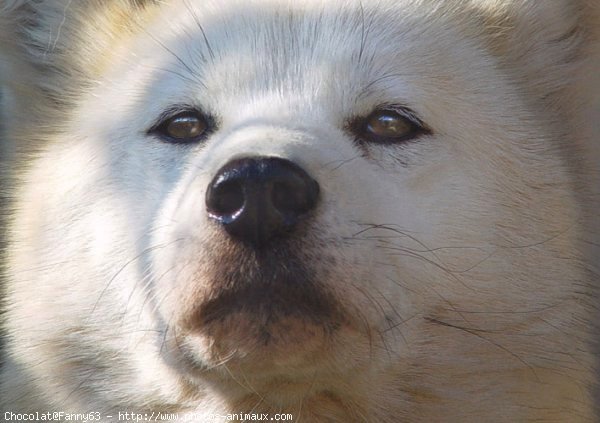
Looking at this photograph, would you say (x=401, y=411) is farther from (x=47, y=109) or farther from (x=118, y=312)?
(x=47, y=109)

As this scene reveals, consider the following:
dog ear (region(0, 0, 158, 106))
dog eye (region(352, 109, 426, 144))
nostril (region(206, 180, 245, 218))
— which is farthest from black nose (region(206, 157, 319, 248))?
dog ear (region(0, 0, 158, 106))

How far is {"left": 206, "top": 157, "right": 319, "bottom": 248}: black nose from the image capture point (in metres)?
2.79

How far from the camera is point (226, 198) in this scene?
2.83 metres

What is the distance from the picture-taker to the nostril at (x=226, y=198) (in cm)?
281

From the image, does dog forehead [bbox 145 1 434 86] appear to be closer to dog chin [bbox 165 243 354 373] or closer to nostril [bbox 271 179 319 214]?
nostril [bbox 271 179 319 214]

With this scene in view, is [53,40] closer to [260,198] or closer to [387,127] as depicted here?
[387,127]

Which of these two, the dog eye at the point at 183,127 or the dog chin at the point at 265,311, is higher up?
the dog eye at the point at 183,127

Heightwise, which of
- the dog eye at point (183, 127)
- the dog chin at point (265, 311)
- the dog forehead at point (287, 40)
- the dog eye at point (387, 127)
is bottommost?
the dog chin at point (265, 311)

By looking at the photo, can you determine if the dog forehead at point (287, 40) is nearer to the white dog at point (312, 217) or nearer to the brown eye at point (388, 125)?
the white dog at point (312, 217)

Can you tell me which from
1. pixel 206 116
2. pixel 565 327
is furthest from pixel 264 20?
pixel 565 327

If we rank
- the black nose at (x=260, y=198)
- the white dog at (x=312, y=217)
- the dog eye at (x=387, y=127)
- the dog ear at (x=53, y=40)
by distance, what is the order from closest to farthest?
the black nose at (x=260, y=198) → the white dog at (x=312, y=217) → the dog eye at (x=387, y=127) → the dog ear at (x=53, y=40)

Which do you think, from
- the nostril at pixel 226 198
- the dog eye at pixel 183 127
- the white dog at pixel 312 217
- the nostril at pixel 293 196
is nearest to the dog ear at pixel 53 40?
the white dog at pixel 312 217

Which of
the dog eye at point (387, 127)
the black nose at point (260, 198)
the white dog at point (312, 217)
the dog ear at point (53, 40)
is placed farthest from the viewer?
the dog ear at point (53, 40)

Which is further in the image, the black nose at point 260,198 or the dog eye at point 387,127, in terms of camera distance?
the dog eye at point 387,127
